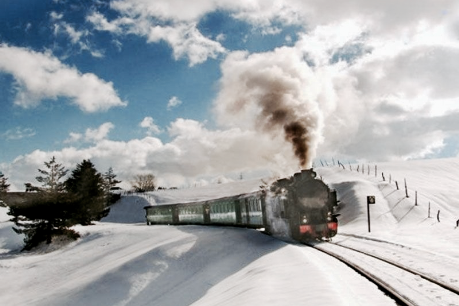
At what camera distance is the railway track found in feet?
29.5

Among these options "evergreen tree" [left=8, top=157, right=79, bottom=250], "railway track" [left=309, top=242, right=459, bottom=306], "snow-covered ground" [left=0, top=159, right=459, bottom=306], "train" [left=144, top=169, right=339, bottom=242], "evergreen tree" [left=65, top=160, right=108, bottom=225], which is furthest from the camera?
"evergreen tree" [left=65, top=160, right=108, bottom=225]

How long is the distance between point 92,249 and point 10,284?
739 cm

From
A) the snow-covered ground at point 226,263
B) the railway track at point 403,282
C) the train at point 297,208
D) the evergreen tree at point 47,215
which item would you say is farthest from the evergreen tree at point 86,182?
the railway track at point 403,282

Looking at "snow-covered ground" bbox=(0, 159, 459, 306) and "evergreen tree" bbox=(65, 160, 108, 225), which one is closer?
"snow-covered ground" bbox=(0, 159, 459, 306)

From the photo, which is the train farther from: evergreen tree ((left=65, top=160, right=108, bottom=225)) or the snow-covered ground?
evergreen tree ((left=65, top=160, right=108, bottom=225))

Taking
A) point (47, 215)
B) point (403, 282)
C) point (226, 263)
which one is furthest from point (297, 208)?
point (47, 215)

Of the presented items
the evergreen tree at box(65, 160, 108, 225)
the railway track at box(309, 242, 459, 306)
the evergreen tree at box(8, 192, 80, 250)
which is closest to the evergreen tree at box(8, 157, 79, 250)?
the evergreen tree at box(8, 192, 80, 250)

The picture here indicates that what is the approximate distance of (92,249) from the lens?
33969mm

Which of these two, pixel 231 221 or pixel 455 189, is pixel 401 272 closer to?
pixel 231 221

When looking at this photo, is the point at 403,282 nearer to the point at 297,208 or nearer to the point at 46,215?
the point at 297,208

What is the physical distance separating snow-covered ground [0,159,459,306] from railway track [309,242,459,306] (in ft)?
1.47

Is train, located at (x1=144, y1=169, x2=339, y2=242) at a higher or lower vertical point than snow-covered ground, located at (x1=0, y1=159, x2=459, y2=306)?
higher

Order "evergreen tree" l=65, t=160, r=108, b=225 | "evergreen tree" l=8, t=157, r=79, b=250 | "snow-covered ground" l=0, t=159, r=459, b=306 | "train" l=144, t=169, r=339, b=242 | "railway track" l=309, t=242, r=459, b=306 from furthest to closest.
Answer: "evergreen tree" l=65, t=160, r=108, b=225
"evergreen tree" l=8, t=157, r=79, b=250
"train" l=144, t=169, r=339, b=242
"snow-covered ground" l=0, t=159, r=459, b=306
"railway track" l=309, t=242, r=459, b=306

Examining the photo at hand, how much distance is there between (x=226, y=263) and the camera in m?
19.2
